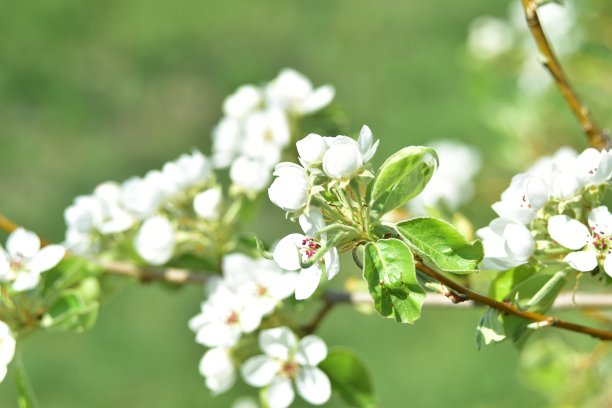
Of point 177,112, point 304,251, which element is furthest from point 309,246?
point 177,112

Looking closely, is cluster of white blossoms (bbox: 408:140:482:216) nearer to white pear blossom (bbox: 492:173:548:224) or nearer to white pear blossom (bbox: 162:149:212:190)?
white pear blossom (bbox: 162:149:212:190)

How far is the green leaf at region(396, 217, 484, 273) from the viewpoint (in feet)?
2.45

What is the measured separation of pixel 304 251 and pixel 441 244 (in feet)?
0.42

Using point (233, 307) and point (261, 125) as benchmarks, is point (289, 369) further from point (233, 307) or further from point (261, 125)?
point (261, 125)

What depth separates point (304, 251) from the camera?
2.49 ft

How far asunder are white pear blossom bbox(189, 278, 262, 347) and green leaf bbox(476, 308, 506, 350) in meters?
0.29

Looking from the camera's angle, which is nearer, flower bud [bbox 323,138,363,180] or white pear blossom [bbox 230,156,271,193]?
flower bud [bbox 323,138,363,180]

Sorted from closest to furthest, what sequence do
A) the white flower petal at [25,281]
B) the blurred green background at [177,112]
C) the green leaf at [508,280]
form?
the green leaf at [508,280]
the white flower petal at [25,281]
the blurred green background at [177,112]

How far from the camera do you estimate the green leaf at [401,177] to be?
74cm

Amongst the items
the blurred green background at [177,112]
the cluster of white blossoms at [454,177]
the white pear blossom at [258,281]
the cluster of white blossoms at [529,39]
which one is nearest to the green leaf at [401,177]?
the white pear blossom at [258,281]

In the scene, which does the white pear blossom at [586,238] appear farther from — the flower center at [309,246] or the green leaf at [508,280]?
the flower center at [309,246]

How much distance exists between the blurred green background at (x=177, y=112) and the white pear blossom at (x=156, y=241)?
1.68 m

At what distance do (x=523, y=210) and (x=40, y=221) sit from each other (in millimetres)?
3037

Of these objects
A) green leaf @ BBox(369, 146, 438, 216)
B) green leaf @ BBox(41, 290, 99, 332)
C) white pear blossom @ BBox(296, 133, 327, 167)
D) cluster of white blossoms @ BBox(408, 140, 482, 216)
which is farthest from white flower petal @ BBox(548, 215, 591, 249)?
cluster of white blossoms @ BBox(408, 140, 482, 216)
